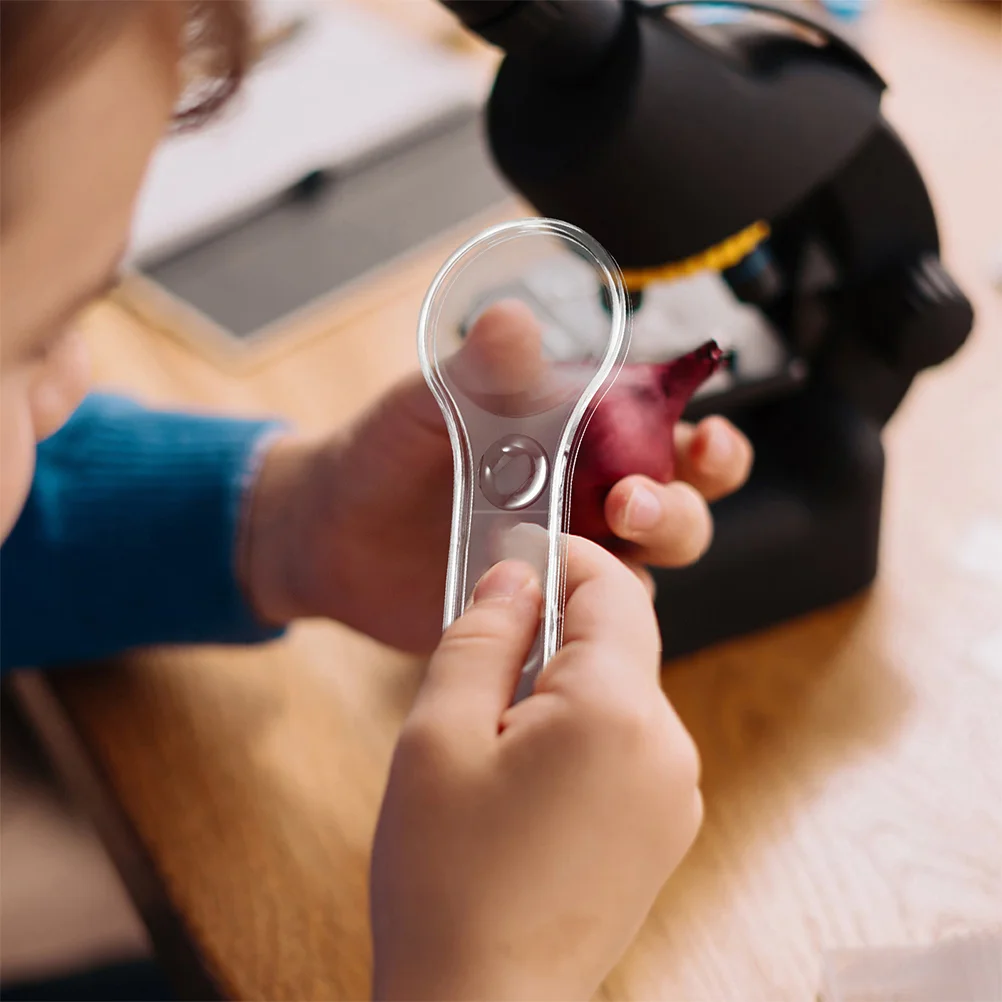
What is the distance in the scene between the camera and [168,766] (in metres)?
0.43

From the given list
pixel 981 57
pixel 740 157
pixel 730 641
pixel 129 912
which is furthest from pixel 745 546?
pixel 981 57

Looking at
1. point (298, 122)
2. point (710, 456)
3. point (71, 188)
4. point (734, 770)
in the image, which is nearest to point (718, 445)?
point (710, 456)

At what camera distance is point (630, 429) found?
32 centimetres

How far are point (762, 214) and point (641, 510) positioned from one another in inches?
4.0

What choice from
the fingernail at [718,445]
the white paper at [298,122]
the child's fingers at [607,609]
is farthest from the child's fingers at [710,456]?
the white paper at [298,122]

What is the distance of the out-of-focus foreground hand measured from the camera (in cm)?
40

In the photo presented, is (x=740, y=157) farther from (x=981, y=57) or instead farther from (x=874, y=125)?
(x=981, y=57)

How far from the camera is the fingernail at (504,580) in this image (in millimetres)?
270

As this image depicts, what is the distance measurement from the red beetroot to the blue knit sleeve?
19cm

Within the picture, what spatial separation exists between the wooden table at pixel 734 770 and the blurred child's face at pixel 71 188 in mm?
154

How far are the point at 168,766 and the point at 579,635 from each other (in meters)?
0.23

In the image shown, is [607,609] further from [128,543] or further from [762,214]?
[128,543]

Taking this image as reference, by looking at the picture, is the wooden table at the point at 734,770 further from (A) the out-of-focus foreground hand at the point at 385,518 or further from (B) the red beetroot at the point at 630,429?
(B) the red beetroot at the point at 630,429

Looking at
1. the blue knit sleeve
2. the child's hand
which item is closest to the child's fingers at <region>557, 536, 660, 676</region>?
the child's hand
